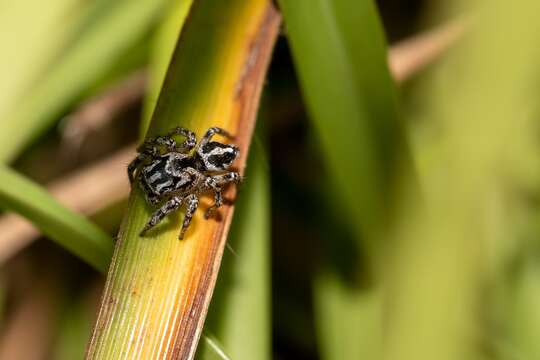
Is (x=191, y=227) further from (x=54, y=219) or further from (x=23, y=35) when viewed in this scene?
(x=23, y=35)

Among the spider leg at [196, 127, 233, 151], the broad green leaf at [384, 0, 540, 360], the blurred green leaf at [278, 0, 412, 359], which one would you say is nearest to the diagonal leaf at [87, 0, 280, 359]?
the spider leg at [196, 127, 233, 151]

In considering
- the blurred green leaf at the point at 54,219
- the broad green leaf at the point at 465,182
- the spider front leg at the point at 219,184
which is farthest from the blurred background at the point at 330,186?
the blurred green leaf at the point at 54,219

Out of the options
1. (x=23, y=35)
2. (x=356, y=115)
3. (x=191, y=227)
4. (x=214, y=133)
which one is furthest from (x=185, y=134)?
(x=23, y=35)

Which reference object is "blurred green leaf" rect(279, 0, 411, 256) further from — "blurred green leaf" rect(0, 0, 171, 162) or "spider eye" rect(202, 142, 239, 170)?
"blurred green leaf" rect(0, 0, 171, 162)

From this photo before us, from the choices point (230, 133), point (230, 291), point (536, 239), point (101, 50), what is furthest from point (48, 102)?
point (536, 239)

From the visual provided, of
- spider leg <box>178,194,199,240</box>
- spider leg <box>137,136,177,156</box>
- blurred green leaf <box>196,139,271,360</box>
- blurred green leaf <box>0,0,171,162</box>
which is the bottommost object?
blurred green leaf <box>196,139,271,360</box>

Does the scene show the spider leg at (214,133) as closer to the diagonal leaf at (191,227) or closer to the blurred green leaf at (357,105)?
the diagonal leaf at (191,227)
